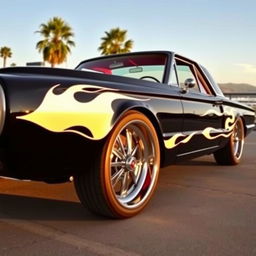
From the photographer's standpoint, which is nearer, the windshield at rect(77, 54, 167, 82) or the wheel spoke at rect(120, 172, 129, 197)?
the wheel spoke at rect(120, 172, 129, 197)

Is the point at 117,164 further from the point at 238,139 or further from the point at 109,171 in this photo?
the point at 238,139

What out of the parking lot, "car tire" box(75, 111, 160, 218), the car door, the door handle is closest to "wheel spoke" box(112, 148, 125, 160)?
"car tire" box(75, 111, 160, 218)

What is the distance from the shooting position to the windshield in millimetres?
4496

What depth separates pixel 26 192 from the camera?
4051 mm

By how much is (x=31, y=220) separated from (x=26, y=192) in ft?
3.09

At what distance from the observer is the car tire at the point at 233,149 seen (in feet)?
19.5

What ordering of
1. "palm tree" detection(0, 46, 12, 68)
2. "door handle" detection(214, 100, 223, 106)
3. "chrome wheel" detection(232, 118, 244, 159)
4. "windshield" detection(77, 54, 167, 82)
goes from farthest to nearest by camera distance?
"palm tree" detection(0, 46, 12, 68), "chrome wheel" detection(232, 118, 244, 159), "door handle" detection(214, 100, 223, 106), "windshield" detection(77, 54, 167, 82)

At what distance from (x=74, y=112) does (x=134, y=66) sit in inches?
82.7

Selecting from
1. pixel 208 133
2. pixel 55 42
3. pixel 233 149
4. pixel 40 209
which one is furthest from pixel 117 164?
pixel 55 42

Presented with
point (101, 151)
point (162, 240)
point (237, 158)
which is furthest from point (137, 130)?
point (237, 158)

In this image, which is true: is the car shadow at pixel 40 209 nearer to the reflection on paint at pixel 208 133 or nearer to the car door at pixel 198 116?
the reflection on paint at pixel 208 133

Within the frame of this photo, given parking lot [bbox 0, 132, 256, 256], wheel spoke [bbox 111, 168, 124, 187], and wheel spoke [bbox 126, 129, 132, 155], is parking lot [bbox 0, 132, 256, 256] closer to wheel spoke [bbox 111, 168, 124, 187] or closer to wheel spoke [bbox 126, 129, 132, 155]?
wheel spoke [bbox 111, 168, 124, 187]

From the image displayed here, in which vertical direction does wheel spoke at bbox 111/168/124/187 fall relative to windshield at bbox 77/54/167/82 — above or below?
below

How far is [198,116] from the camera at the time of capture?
Answer: 14.5ft
